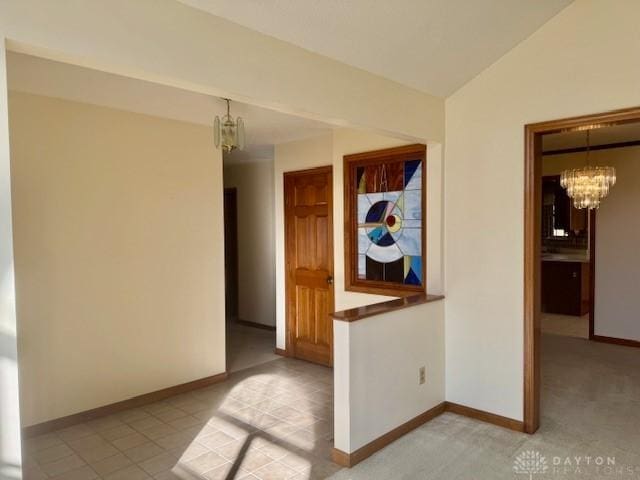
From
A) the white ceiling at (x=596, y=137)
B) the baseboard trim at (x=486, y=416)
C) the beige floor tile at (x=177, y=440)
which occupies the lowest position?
the beige floor tile at (x=177, y=440)

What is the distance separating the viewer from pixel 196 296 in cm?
406

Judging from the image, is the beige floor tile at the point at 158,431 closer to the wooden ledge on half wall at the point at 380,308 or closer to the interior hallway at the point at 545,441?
the interior hallway at the point at 545,441

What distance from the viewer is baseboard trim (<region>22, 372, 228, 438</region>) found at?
3119 mm

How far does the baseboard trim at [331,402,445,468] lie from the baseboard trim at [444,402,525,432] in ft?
0.37

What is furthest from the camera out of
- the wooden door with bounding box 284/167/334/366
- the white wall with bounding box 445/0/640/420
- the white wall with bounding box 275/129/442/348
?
the wooden door with bounding box 284/167/334/366

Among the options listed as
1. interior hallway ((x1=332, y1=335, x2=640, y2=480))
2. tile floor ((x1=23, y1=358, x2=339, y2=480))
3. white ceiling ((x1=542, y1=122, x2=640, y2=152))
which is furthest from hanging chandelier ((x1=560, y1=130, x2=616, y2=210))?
tile floor ((x1=23, y1=358, x2=339, y2=480))

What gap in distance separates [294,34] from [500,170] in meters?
1.75

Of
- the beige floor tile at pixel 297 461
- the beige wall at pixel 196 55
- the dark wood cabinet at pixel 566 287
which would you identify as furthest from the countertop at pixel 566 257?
the beige floor tile at pixel 297 461

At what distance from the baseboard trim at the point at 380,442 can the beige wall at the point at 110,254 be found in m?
1.84

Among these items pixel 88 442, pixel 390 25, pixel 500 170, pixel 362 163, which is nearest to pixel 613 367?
pixel 500 170

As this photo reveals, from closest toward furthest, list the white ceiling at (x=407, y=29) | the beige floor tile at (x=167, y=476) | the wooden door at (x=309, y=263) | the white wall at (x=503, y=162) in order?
the white ceiling at (x=407, y=29) < the beige floor tile at (x=167, y=476) < the white wall at (x=503, y=162) < the wooden door at (x=309, y=263)

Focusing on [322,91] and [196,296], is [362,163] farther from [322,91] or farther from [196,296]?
[196,296]

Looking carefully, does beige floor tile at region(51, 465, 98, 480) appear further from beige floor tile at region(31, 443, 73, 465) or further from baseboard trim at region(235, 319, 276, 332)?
baseboard trim at region(235, 319, 276, 332)

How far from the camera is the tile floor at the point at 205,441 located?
2639 millimetres
